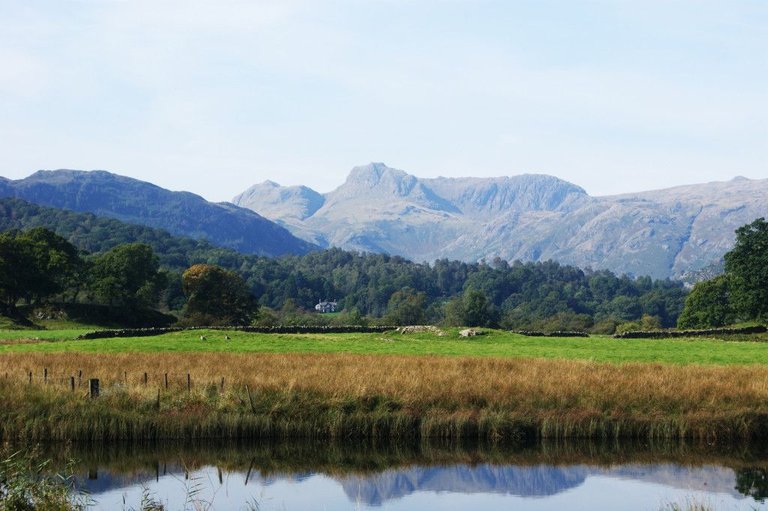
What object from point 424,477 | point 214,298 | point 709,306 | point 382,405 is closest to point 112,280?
point 214,298

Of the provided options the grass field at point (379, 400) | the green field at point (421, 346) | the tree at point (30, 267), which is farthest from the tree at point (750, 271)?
the tree at point (30, 267)

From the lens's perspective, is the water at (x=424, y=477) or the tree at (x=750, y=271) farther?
the tree at (x=750, y=271)

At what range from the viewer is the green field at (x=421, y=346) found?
48281 mm

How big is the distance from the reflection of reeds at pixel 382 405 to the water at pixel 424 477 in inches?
35.0

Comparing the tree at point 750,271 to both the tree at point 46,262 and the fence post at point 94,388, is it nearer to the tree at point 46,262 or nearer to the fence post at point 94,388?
the tree at point 46,262

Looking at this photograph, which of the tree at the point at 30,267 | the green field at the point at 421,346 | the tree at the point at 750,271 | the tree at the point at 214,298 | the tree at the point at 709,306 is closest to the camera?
the green field at the point at 421,346

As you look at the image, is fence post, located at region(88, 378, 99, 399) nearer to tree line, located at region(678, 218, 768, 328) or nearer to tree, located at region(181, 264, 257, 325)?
tree line, located at region(678, 218, 768, 328)

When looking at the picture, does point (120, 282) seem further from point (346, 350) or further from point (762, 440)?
point (762, 440)

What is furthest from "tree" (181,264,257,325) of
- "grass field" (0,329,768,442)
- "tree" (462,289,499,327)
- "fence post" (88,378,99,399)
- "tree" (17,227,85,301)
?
"fence post" (88,378,99,399)

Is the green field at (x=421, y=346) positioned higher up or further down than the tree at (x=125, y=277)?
further down

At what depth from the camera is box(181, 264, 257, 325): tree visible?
10681 centimetres

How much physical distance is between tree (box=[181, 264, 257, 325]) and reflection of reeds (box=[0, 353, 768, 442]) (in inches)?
2808

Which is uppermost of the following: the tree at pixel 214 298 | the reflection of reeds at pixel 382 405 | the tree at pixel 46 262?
the tree at pixel 46 262

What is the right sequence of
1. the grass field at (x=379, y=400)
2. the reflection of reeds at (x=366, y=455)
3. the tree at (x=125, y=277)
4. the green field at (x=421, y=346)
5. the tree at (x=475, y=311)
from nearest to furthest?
1. the reflection of reeds at (x=366, y=455)
2. the grass field at (x=379, y=400)
3. the green field at (x=421, y=346)
4. the tree at (x=125, y=277)
5. the tree at (x=475, y=311)
